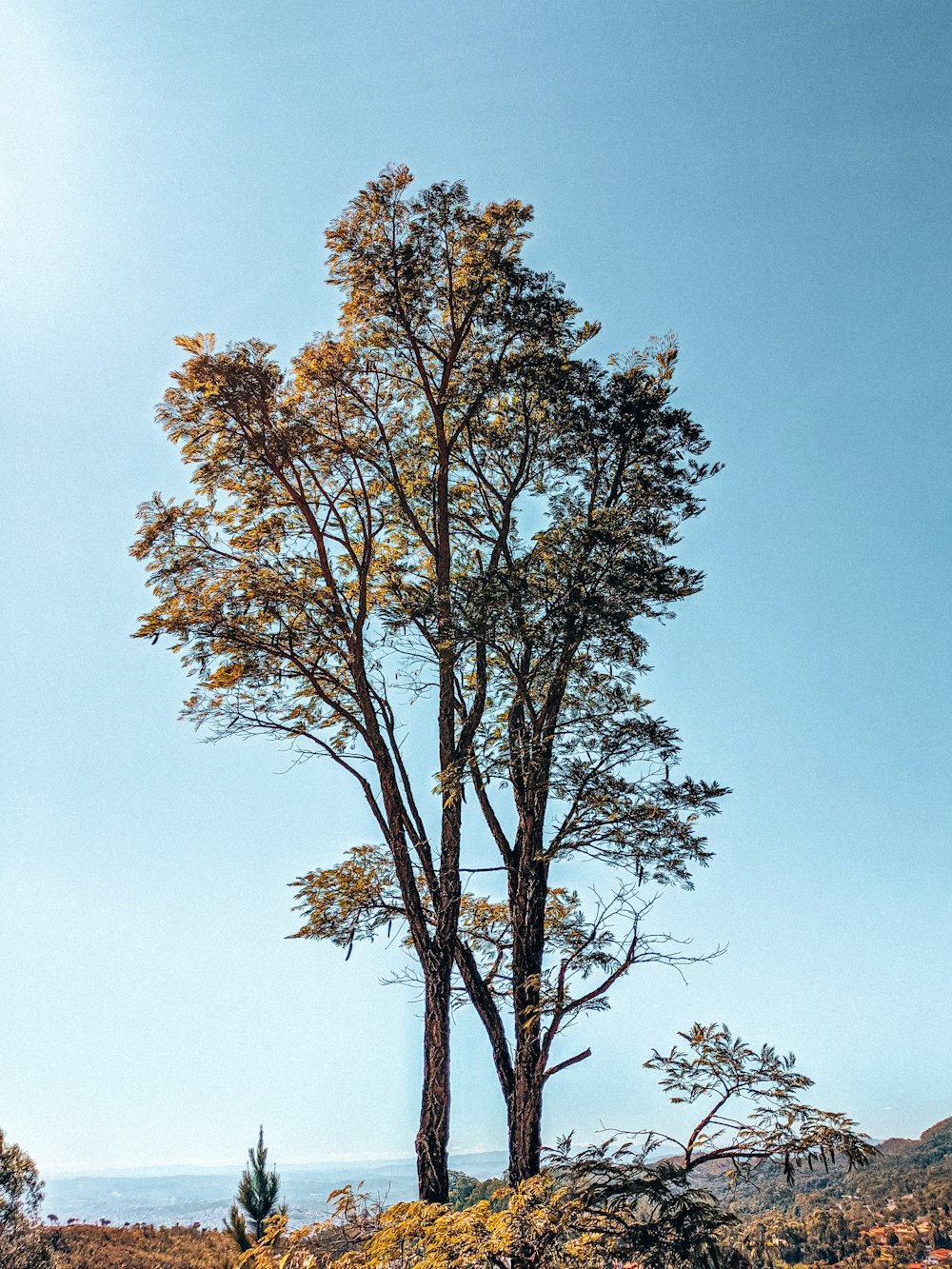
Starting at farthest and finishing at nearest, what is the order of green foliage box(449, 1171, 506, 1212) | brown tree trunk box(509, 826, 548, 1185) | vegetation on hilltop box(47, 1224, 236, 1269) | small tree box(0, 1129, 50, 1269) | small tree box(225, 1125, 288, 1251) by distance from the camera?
small tree box(225, 1125, 288, 1251) → vegetation on hilltop box(47, 1224, 236, 1269) → small tree box(0, 1129, 50, 1269) → green foliage box(449, 1171, 506, 1212) → brown tree trunk box(509, 826, 548, 1185)

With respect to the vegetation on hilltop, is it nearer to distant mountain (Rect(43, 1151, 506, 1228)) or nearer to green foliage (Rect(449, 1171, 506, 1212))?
distant mountain (Rect(43, 1151, 506, 1228))

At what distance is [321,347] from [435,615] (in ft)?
10.1

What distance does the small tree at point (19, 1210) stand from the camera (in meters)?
9.44

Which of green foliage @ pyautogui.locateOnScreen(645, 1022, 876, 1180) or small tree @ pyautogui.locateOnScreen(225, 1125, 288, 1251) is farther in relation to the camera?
small tree @ pyautogui.locateOnScreen(225, 1125, 288, 1251)

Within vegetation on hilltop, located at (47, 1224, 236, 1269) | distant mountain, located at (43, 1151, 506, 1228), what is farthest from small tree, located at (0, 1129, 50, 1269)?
distant mountain, located at (43, 1151, 506, 1228)

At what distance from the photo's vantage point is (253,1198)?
12.2 metres

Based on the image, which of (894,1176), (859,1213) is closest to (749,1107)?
(859,1213)

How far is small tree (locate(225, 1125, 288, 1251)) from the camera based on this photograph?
12133mm

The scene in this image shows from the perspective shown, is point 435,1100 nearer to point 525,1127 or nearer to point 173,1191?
point 525,1127

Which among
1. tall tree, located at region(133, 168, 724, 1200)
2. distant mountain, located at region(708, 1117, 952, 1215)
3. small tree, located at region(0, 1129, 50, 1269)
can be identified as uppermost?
tall tree, located at region(133, 168, 724, 1200)

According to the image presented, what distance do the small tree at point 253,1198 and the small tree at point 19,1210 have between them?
2.84 metres

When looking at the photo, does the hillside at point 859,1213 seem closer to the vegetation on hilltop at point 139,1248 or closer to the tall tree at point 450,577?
the tall tree at point 450,577

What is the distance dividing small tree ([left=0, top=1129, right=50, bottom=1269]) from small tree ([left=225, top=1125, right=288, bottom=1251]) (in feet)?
9.31

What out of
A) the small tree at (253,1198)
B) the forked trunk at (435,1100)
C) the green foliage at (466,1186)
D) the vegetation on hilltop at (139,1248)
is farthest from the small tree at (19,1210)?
the forked trunk at (435,1100)
